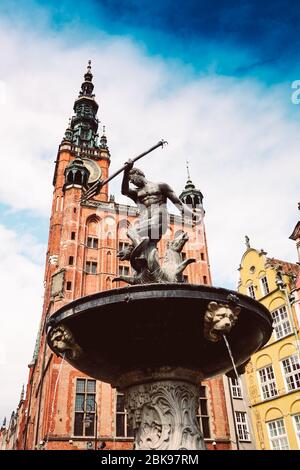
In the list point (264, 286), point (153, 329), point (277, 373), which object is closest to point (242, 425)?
point (277, 373)

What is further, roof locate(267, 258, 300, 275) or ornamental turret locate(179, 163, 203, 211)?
ornamental turret locate(179, 163, 203, 211)

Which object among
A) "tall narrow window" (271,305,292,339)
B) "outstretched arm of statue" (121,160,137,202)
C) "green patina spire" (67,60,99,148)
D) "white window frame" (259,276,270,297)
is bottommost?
"outstretched arm of statue" (121,160,137,202)

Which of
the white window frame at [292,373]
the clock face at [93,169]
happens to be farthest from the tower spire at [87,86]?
the white window frame at [292,373]

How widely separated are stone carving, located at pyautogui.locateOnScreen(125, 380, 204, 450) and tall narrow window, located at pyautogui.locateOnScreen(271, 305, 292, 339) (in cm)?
1702

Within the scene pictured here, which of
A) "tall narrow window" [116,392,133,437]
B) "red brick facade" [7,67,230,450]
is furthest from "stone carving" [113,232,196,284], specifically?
"tall narrow window" [116,392,133,437]

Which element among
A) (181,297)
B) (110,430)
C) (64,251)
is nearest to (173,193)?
(181,297)

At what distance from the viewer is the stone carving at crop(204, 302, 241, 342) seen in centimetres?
447

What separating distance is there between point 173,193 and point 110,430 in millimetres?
18858

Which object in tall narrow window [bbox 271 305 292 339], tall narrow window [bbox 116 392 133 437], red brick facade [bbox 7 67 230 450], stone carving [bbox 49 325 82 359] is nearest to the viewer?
stone carving [bbox 49 325 82 359]

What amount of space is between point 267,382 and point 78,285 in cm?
1255

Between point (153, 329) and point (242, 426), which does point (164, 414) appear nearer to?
point (153, 329)

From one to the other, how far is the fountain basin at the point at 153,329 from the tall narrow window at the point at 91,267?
71.8 ft

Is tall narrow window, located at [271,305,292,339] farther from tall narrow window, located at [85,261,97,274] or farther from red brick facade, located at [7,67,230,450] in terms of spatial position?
tall narrow window, located at [85,261,97,274]

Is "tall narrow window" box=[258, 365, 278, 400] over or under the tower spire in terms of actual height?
under
